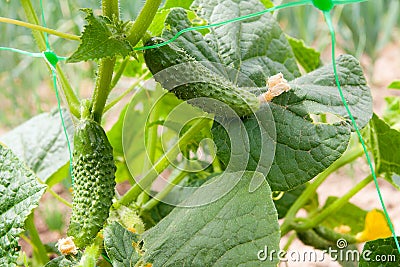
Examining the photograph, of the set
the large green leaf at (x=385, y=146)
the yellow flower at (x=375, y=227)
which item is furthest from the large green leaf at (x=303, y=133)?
the yellow flower at (x=375, y=227)

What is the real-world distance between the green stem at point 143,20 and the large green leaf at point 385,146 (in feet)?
1.44

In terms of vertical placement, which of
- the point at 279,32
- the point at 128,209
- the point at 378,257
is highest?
the point at 279,32

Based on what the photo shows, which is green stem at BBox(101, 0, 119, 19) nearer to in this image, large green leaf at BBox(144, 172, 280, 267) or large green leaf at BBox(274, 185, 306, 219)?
large green leaf at BBox(144, 172, 280, 267)

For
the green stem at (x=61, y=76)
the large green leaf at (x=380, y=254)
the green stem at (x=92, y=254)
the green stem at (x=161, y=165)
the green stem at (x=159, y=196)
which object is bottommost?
the large green leaf at (x=380, y=254)

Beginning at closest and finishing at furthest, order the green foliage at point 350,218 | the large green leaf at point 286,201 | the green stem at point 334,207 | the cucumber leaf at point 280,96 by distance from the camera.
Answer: the cucumber leaf at point 280,96
the green stem at point 334,207
the large green leaf at point 286,201
the green foliage at point 350,218

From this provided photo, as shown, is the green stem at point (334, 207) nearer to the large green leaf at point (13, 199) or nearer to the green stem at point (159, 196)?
the green stem at point (159, 196)

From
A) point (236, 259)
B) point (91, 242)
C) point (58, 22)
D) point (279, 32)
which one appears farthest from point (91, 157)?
point (58, 22)

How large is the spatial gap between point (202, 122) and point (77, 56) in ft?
0.80

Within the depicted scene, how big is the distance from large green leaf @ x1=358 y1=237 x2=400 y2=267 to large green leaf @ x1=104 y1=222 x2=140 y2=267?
335 millimetres

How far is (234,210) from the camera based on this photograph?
784 millimetres

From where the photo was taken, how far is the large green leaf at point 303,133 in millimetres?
810

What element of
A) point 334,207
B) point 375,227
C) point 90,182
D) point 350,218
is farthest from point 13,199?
point 350,218

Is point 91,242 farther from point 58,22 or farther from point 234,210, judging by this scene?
point 58,22

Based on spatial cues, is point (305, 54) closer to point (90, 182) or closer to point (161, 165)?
point (161, 165)
